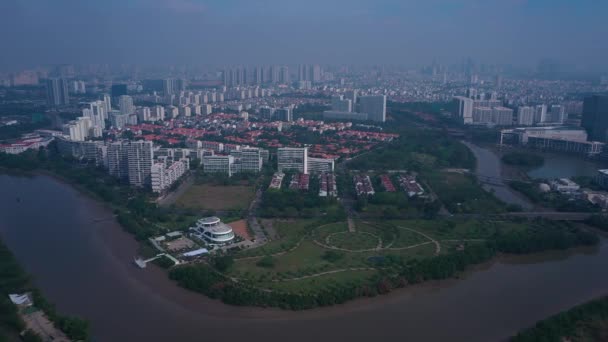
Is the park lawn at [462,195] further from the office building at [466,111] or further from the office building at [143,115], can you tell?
the office building at [143,115]

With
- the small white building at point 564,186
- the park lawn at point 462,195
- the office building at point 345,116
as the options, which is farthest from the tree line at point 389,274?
the office building at point 345,116

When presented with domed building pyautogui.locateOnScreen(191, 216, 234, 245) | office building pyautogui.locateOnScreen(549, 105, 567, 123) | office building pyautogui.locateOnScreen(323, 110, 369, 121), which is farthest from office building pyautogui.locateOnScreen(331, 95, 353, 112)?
domed building pyautogui.locateOnScreen(191, 216, 234, 245)

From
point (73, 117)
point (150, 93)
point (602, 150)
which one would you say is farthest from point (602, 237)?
point (150, 93)

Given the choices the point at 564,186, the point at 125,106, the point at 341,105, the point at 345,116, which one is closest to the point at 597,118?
the point at 564,186

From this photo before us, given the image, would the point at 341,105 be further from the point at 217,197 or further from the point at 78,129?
the point at 217,197

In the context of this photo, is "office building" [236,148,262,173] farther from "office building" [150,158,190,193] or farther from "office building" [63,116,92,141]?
"office building" [63,116,92,141]

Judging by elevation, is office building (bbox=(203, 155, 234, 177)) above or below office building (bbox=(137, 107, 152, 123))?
below
